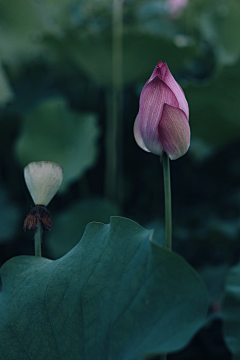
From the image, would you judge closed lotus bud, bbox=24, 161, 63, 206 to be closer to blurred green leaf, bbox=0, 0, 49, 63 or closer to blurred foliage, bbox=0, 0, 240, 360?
blurred foliage, bbox=0, 0, 240, 360

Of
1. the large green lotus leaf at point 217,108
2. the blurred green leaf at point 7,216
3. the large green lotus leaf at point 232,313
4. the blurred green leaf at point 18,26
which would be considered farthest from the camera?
the blurred green leaf at point 18,26

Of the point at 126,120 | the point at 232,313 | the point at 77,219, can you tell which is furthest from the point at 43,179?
the point at 126,120

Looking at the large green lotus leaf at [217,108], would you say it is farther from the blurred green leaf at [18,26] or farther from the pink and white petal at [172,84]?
the blurred green leaf at [18,26]

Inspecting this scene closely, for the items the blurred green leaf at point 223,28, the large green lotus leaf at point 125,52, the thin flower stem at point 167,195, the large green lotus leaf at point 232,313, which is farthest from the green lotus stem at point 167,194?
the blurred green leaf at point 223,28

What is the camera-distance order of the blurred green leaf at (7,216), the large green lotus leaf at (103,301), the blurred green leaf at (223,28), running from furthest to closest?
1. the blurred green leaf at (223,28)
2. the blurred green leaf at (7,216)
3. the large green lotus leaf at (103,301)

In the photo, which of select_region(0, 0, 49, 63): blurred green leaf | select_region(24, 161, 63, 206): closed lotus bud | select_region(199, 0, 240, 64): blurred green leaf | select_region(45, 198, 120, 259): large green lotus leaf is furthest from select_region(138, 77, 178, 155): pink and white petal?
select_region(0, 0, 49, 63): blurred green leaf

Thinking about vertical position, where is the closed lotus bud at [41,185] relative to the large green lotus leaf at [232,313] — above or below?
above

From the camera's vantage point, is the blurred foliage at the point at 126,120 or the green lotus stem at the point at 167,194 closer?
the green lotus stem at the point at 167,194

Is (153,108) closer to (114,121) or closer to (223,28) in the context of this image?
(114,121)
